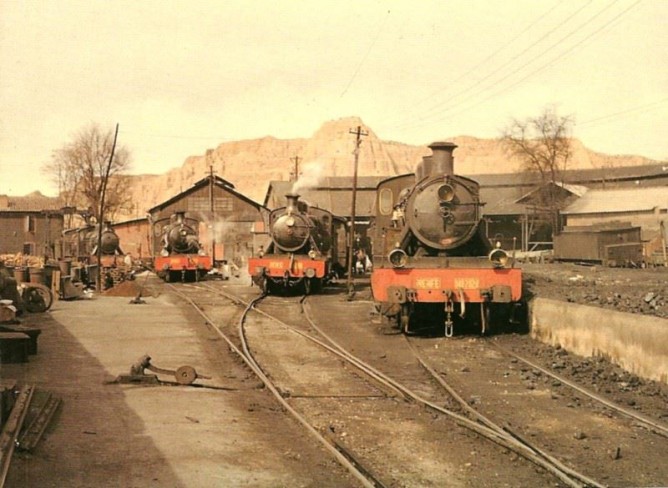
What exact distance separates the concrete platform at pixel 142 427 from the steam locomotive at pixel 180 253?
1727 cm

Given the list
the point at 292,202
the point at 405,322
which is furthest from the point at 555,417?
the point at 292,202

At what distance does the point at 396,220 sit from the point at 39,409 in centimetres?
832

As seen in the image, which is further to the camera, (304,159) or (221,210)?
(304,159)

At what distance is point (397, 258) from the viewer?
1223cm

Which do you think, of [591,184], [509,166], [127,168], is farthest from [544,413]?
[509,166]

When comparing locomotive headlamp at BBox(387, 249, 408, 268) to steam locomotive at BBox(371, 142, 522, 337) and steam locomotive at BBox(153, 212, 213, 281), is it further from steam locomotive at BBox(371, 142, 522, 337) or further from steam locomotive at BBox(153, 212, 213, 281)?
steam locomotive at BBox(153, 212, 213, 281)

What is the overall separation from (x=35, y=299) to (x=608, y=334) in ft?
40.3

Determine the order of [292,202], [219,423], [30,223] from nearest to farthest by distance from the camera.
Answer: [219,423], [292,202], [30,223]

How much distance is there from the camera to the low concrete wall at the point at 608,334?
8305 mm

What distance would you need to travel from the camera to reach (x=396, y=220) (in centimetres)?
1403


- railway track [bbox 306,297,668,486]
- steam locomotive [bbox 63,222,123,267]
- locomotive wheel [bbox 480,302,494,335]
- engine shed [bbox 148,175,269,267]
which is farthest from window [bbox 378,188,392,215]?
engine shed [bbox 148,175,269,267]

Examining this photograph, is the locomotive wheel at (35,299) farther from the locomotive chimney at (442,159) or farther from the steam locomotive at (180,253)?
the steam locomotive at (180,253)

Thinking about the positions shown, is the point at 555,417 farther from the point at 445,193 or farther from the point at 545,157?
the point at 545,157

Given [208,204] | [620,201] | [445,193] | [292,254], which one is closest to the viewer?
[445,193]
